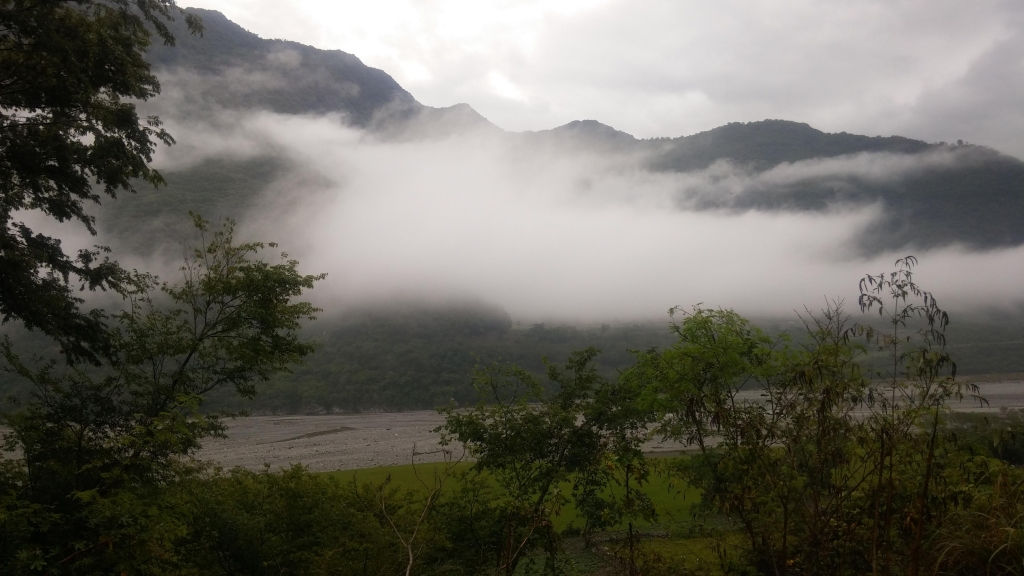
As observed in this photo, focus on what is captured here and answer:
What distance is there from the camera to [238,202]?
497 ft

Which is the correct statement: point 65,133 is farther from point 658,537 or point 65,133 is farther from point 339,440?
point 339,440

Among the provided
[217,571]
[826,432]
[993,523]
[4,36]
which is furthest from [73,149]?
[993,523]

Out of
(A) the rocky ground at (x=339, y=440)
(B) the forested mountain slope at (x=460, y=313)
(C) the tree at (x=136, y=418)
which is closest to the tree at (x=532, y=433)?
(C) the tree at (x=136, y=418)

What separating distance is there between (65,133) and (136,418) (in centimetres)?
414

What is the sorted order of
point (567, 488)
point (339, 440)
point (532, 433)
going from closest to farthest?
point (532, 433), point (567, 488), point (339, 440)

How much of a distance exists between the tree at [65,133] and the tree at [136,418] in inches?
26.0

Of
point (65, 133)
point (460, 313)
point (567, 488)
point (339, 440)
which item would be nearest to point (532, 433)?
point (65, 133)

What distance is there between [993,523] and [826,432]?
1217 mm

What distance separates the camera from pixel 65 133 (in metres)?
8.40

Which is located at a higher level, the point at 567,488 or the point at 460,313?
the point at 460,313

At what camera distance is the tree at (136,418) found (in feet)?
20.9

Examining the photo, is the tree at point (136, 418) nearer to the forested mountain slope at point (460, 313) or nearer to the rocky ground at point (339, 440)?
the rocky ground at point (339, 440)

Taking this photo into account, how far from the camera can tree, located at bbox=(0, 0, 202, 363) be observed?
7.48 metres

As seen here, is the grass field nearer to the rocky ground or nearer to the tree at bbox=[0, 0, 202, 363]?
the tree at bbox=[0, 0, 202, 363]
